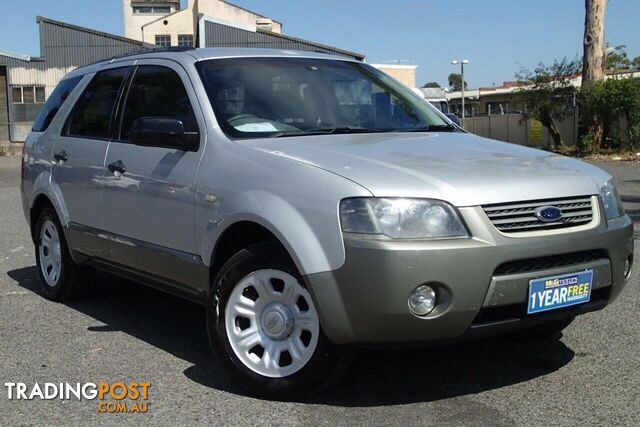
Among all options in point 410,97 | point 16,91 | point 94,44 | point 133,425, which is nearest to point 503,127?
point 94,44

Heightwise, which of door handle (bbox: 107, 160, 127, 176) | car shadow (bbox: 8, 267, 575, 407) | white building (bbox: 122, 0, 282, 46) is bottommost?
car shadow (bbox: 8, 267, 575, 407)

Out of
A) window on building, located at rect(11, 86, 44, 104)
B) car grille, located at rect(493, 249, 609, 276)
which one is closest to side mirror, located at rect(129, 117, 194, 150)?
car grille, located at rect(493, 249, 609, 276)

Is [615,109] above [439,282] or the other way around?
above


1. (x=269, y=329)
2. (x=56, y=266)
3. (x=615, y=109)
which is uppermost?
(x=615, y=109)

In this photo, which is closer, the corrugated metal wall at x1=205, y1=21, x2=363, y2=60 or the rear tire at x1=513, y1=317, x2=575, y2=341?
the rear tire at x1=513, y1=317, x2=575, y2=341

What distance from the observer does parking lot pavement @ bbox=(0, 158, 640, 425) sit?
361cm

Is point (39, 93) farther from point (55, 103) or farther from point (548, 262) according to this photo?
point (548, 262)

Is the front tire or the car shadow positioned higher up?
the front tire

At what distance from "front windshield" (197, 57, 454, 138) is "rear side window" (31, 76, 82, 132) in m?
1.84

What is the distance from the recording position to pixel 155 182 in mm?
4520

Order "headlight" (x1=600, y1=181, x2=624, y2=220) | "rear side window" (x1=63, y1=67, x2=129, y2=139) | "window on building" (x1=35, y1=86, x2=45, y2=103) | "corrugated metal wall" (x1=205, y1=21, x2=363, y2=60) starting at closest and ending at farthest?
"headlight" (x1=600, y1=181, x2=624, y2=220)
"rear side window" (x1=63, y1=67, x2=129, y2=139)
"window on building" (x1=35, y1=86, x2=45, y2=103)
"corrugated metal wall" (x1=205, y1=21, x2=363, y2=60)

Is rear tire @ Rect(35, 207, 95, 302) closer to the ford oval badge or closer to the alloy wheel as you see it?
the alloy wheel

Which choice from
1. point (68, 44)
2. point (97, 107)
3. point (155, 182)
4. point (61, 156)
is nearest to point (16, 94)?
point (68, 44)

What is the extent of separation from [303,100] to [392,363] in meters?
1.61
